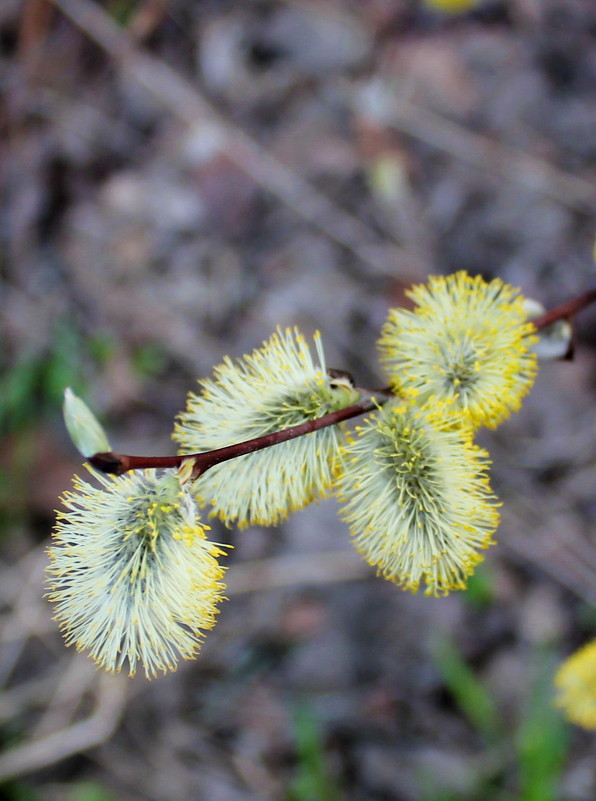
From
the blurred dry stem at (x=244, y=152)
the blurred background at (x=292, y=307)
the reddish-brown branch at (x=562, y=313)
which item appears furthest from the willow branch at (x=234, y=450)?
the blurred dry stem at (x=244, y=152)

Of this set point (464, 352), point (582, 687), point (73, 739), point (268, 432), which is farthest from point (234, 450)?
point (73, 739)

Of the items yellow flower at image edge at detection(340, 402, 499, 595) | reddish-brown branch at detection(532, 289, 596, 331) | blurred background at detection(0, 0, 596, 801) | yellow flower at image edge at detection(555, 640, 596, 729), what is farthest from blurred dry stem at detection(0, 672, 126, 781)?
reddish-brown branch at detection(532, 289, 596, 331)

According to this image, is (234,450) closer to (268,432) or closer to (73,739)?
(268,432)

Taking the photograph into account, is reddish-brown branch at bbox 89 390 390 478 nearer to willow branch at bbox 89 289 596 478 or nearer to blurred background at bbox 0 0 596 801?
willow branch at bbox 89 289 596 478

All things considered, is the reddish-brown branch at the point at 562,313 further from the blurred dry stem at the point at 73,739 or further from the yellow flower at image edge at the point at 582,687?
the blurred dry stem at the point at 73,739

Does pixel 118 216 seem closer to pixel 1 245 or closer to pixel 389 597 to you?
pixel 1 245

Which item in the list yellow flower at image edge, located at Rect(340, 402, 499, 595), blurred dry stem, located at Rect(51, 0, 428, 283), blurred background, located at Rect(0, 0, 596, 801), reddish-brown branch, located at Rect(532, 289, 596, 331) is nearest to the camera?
yellow flower at image edge, located at Rect(340, 402, 499, 595)
